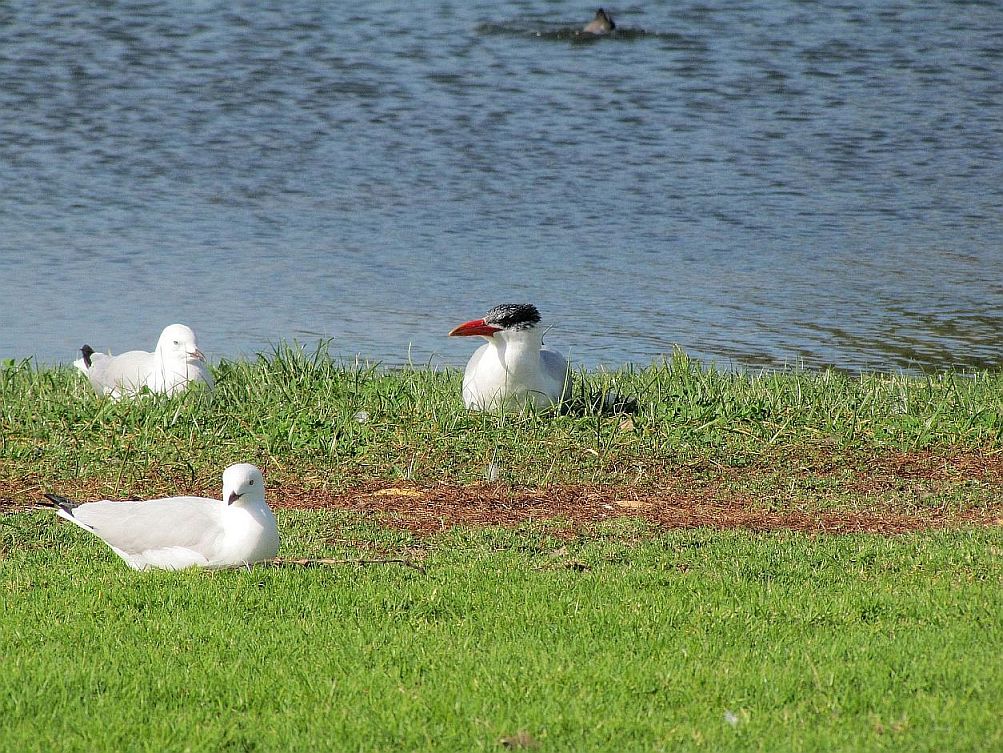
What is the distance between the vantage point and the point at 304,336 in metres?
12.9

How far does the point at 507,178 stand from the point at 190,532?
13.1 meters

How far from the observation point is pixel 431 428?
361 inches

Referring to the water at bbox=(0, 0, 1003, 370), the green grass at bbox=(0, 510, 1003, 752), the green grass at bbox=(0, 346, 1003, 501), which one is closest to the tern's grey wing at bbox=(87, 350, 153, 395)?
the green grass at bbox=(0, 346, 1003, 501)

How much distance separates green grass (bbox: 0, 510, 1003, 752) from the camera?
15.4 feet

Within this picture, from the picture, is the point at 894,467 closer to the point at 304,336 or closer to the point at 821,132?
the point at 304,336

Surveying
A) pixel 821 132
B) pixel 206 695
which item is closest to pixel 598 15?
pixel 821 132

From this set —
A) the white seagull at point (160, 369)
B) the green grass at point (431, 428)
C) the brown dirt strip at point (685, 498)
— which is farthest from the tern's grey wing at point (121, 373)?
the brown dirt strip at point (685, 498)

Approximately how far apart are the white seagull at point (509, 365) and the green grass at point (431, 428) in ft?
0.39

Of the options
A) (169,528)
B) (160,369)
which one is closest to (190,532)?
(169,528)

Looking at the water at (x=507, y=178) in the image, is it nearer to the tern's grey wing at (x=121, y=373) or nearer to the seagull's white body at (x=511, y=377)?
the tern's grey wing at (x=121, y=373)

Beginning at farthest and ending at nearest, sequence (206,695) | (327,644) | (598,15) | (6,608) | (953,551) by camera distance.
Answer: (598,15)
(953,551)
(6,608)
(327,644)
(206,695)

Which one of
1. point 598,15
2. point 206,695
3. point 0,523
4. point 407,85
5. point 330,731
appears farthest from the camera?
point 598,15

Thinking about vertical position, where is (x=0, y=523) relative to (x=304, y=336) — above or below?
above

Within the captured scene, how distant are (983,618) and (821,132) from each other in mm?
16811
